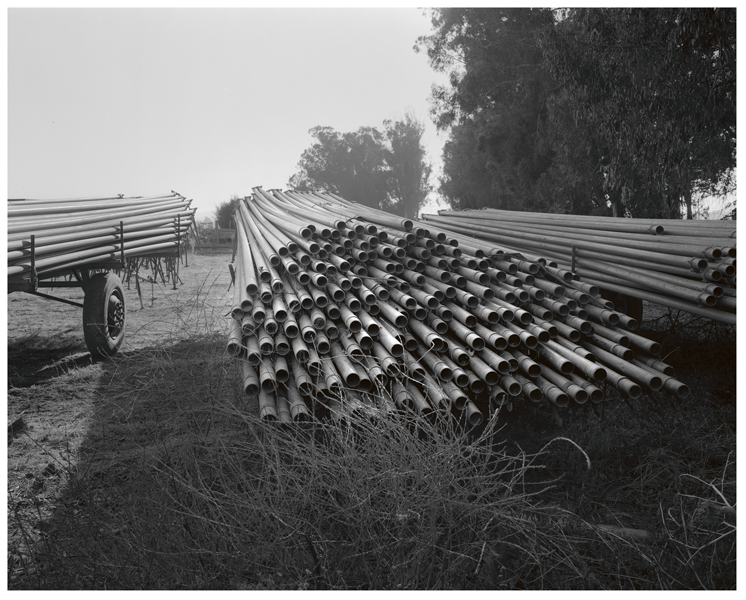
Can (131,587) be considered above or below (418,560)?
below

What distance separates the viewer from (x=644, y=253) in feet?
16.3

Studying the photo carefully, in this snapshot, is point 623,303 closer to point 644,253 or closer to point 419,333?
point 644,253

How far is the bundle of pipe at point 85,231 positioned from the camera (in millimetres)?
5755

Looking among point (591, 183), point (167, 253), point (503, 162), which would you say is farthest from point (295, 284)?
point (503, 162)

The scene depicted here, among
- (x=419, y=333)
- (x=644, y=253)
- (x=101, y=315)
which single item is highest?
(x=644, y=253)

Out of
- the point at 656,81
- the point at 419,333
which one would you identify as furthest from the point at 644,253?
the point at 656,81

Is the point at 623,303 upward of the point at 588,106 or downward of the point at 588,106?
downward

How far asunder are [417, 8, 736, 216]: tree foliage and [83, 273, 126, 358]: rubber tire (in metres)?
7.44

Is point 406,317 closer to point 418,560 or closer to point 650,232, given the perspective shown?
point 418,560

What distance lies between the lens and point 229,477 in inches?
142

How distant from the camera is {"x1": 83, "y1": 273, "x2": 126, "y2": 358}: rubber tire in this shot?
7017 millimetres

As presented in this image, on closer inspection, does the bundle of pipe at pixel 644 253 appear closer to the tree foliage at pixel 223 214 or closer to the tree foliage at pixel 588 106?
the tree foliage at pixel 588 106

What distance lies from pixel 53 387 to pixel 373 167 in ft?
100
